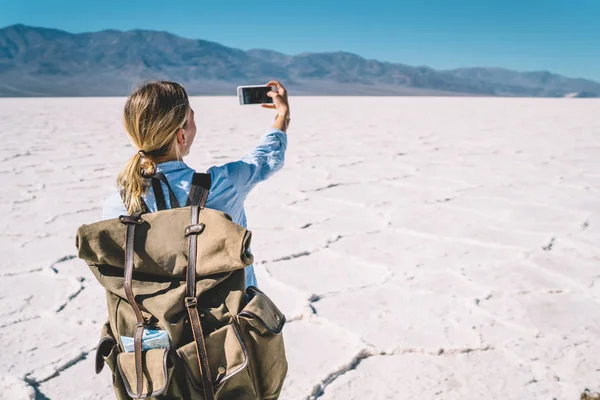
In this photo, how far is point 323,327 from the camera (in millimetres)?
1593

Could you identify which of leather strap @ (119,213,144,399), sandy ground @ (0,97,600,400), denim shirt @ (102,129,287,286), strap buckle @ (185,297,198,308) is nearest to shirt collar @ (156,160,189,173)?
denim shirt @ (102,129,287,286)

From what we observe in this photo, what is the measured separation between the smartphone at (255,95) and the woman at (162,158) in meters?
0.21

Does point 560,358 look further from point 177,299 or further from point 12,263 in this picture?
point 12,263

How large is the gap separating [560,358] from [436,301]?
434 mm

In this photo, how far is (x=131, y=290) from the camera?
75cm

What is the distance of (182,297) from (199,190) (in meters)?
0.16

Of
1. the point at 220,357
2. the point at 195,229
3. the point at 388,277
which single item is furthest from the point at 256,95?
the point at 388,277

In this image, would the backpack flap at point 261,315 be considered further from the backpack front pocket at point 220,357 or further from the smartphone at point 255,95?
the smartphone at point 255,95

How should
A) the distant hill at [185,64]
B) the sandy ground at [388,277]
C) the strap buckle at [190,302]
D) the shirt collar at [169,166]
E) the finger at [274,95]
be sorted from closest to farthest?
the strap buckle at [190,302]
the shirt collar at [169,166]
the finger at [274,95]
the sandy ground at [388,277]
the distant hill at [185,64]

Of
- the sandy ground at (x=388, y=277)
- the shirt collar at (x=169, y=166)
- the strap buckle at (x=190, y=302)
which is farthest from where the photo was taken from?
the sandy ground at (x=388, y=277)

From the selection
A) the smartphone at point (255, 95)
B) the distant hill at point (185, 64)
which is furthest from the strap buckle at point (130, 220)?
the distant hill at point (185, 64)

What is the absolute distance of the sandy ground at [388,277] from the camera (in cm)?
134

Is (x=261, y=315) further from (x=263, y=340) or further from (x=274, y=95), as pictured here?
(x=274, y=95)

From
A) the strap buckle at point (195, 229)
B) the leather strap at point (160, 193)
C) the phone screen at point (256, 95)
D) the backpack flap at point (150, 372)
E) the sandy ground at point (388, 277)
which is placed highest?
the phone screen at point (256, 95)
